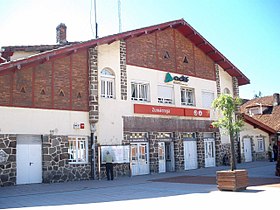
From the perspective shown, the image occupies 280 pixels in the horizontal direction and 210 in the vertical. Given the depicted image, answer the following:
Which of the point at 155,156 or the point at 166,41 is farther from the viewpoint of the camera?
the point at 166,41

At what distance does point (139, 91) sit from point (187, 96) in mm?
4468

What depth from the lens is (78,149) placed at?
17.8 m

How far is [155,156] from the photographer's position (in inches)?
828

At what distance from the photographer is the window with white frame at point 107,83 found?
19.2 meters

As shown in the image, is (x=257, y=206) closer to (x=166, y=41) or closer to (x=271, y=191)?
(x=271, y=191)

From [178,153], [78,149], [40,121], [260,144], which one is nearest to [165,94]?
[178,153]

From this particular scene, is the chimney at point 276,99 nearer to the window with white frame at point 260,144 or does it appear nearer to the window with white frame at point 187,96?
the window with white frame at point 260,144

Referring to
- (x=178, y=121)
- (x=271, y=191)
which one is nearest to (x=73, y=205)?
(x=271, y=191)

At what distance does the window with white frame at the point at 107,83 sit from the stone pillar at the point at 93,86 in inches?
26.4

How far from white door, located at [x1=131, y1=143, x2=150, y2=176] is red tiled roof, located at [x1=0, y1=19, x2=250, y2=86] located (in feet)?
20.4

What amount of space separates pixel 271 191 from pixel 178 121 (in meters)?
11.1

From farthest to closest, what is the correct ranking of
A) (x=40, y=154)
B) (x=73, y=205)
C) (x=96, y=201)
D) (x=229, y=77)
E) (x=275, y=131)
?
1. (x=275, y=131)
2. (x=229, y=77)
3. (x=40, y=154)
4. (x=96, y=201)
5. (x=73, y=205)

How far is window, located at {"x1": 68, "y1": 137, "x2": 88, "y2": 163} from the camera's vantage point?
17.6 m

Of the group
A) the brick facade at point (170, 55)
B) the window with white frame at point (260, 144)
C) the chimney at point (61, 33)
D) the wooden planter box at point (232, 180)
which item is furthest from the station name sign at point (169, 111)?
the window with white frame at point (260, 144)
